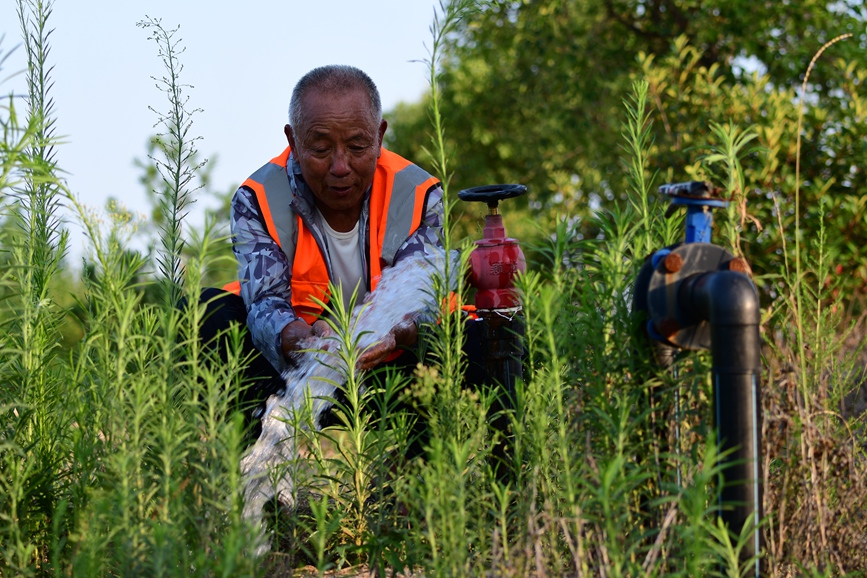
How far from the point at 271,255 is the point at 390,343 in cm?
82

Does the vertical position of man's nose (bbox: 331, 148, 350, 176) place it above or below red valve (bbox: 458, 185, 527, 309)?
above

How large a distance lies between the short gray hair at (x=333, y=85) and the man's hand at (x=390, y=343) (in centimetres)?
93

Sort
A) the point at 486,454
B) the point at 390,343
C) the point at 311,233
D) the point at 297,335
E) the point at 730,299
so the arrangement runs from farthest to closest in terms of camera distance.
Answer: the point at 311,233
the point at 297,335
the point at 390,343
the point at 486,454
the point at 730,299

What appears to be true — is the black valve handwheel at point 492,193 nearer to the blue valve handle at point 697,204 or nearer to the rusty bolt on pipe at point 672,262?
the blue valve handle at point 697,204

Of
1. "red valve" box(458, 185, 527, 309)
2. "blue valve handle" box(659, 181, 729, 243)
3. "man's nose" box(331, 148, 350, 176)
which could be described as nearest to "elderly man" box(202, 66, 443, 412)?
"man's nose" box(331, 148, 350, 176)

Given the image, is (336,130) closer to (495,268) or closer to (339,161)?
(339,161)

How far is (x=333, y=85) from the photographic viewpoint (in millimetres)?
3652

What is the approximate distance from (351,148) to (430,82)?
52.3 inches

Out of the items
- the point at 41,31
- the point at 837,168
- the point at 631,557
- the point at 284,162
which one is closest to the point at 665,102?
the point at 837,168

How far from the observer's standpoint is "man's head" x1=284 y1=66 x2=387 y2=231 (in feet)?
11.9

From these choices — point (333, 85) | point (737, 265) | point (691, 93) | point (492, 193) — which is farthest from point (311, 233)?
point (691, 93)

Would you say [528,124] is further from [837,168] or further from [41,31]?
[41,31]

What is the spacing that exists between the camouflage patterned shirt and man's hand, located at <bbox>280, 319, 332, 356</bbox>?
0.05 m

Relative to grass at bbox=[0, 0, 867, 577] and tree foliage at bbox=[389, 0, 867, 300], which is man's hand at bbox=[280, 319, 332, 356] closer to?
grass at bbox=[0, 0, 867, 577]
